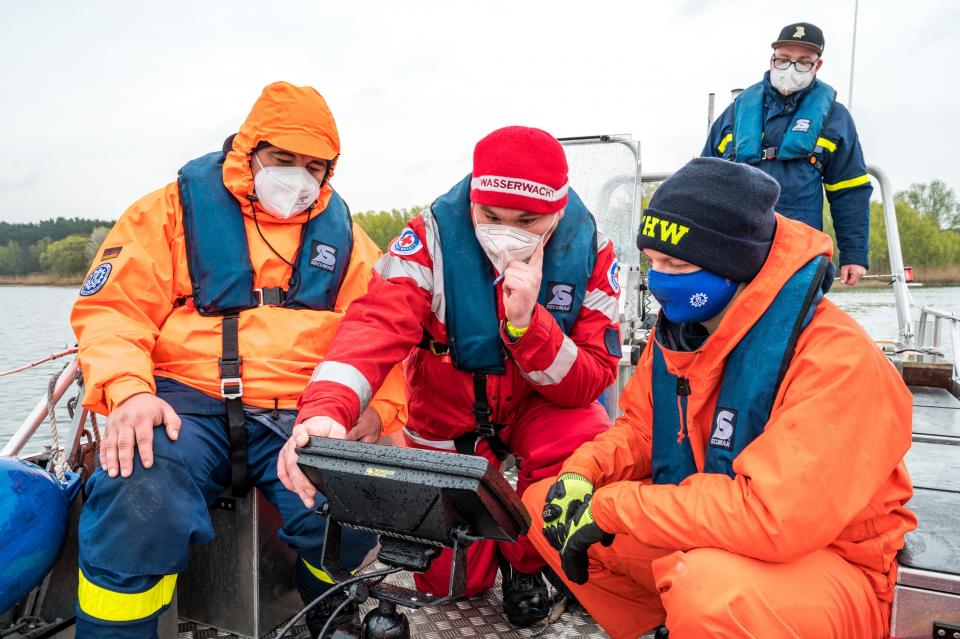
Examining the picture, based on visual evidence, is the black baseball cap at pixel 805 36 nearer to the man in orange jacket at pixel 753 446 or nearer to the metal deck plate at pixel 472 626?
the man in orange jacket at pixel 753 446

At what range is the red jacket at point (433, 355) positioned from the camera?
2.02m

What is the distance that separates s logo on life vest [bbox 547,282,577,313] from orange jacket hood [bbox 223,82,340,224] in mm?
891

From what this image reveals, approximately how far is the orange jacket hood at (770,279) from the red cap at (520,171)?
0.73 m

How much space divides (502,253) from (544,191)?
9.2 inches

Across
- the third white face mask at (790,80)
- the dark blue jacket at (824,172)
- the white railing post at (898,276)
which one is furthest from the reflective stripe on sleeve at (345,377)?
the white railing post at (898,276)

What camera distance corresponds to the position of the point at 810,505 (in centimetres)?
137

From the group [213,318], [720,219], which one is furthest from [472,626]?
[720,219]

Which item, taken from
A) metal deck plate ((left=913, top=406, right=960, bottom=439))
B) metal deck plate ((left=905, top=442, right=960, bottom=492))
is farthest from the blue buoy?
metal deck plate ((left=913, top=406, right=960, bottom=439))

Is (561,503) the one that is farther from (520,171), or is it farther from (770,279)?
(520,171)

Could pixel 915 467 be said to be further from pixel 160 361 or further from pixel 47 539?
pixel 47 539

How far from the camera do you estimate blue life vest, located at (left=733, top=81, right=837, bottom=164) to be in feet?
12.4

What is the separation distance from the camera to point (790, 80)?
3783mm

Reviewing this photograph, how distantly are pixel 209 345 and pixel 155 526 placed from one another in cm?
61

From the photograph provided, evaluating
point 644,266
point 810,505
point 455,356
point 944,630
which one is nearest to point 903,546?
point 944,630
